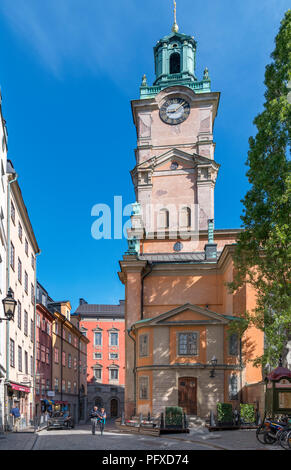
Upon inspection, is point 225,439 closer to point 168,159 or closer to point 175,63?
point 168,159

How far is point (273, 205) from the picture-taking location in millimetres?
21141

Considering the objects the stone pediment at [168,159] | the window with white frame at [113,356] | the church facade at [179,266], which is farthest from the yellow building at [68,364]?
the stone pediment at [168,159]

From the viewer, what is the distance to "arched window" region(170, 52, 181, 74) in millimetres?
49312

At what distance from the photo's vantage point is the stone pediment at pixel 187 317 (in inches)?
1210

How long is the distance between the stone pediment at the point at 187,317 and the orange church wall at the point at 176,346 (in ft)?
1.13

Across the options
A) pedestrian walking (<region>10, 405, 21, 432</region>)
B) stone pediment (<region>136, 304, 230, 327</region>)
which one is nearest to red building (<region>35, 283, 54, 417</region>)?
pedestrian walking (<region>10, 405, 21, 432</region>)

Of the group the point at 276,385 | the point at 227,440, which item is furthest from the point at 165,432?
the point at 276,385

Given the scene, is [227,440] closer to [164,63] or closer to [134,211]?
[134,211]

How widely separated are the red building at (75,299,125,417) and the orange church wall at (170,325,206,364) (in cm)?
3888

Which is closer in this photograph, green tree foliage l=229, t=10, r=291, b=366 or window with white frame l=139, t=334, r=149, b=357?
green tree foliage l=229, t=10, r=291, b=366

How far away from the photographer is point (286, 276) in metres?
21.1

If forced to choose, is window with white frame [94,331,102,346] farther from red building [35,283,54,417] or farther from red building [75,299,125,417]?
red building [35,283,54,417]

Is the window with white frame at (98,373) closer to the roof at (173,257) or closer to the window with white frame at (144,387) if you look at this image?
the roof at (173,257)

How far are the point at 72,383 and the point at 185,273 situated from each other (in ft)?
88.4
